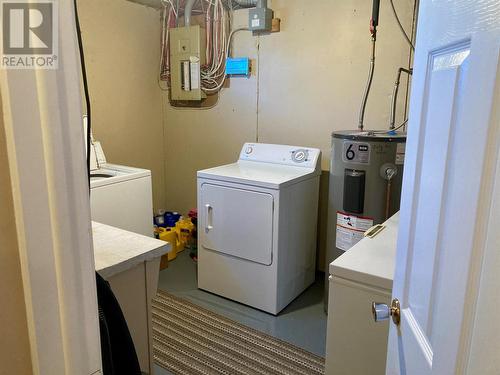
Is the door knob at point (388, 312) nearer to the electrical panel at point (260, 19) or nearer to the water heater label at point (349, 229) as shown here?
the water heater label at point (349, 229)

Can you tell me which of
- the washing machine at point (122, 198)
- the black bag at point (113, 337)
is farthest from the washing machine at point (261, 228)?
the black bag at point (113, 337)

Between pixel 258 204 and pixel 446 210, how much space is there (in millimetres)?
1793

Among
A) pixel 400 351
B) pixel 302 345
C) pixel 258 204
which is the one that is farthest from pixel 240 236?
pixel 400 351

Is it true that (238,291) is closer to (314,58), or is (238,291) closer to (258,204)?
(258,204)

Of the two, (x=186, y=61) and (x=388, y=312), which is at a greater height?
(x=186, y=61)

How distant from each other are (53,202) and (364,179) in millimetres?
1938

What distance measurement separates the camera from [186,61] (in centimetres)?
333

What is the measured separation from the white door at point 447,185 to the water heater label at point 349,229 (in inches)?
53.3

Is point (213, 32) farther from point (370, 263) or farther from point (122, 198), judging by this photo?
point (370, 263)

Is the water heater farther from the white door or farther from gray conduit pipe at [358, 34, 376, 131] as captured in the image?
the white door

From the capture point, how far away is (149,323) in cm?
134

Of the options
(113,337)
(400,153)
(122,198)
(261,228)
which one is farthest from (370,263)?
(122,198)

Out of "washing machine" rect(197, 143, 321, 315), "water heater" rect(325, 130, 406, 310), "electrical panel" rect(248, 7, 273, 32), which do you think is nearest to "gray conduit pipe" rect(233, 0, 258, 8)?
"electrical panel" rect(248, 7, 273, 32)

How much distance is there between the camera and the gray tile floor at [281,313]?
7.64ft
